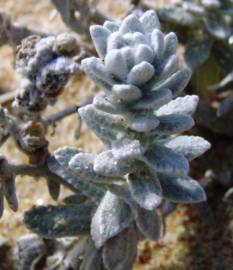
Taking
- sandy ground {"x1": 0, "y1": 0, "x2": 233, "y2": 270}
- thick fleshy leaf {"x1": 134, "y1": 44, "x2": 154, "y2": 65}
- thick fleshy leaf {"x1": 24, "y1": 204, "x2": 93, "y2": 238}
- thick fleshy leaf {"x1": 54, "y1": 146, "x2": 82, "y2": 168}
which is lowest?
sandy ground {"x1": 0, "y1": 0, "x2": 233, "y2": 270}

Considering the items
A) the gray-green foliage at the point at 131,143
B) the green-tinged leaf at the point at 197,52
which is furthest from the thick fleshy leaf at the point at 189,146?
the green-tinged leaf at the point at 197,52

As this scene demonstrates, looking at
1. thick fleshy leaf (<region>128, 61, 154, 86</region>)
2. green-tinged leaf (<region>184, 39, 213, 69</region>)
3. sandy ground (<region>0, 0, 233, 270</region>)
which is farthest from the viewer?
green-tinged leaf (<region>184, 39, 213, 69</region>)

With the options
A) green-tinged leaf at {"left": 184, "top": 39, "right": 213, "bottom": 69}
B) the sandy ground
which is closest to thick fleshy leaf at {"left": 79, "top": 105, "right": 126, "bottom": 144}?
the sandy ground

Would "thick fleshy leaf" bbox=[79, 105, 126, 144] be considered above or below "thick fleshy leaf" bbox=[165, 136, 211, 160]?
above

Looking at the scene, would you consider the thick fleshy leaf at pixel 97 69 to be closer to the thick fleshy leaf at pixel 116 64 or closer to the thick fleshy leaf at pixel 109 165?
the thick fleshy leaf at pixel 116 64

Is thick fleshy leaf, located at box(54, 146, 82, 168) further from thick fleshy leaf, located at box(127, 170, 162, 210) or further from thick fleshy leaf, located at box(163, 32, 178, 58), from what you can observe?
thick fleshy leaf, located at box(163, 32, 178, 58)

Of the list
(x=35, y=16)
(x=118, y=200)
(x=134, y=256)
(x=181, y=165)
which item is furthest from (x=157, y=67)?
(x=35, y=16)

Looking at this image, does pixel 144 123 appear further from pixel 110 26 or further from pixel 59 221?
pixel 59 221

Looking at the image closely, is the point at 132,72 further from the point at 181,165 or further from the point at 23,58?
the point at 23,58
